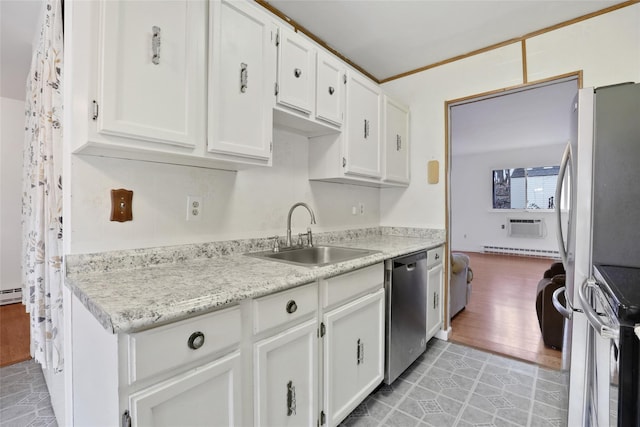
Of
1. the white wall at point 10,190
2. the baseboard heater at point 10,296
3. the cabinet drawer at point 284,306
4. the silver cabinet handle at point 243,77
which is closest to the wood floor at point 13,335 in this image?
the baseboard heater at point 10,296

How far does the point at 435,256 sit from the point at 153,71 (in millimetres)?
2239

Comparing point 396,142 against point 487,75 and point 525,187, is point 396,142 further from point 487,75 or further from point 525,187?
point 525,187

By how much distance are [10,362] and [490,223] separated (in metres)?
8.06

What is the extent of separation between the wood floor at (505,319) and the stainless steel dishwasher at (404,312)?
70 cm

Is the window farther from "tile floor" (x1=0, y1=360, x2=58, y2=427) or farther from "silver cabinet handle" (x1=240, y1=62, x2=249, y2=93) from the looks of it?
"tile floor" (x1=0, y1=360, x2=58, y2=427)

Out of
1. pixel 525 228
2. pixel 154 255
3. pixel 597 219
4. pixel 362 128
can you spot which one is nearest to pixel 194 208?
pixel 154 255

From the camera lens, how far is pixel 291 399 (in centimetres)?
121

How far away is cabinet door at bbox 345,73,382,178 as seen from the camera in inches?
82.3

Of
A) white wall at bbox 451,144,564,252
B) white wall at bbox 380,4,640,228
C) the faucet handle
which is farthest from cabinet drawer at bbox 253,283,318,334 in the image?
white wall at bbox 451,144,564,252

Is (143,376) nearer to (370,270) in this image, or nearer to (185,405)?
(185,405)

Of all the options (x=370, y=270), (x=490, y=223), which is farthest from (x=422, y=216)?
(x=490, y=223)

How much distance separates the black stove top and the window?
6290 millimetres

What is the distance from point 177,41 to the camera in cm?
116

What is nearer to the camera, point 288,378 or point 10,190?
point 288,378
